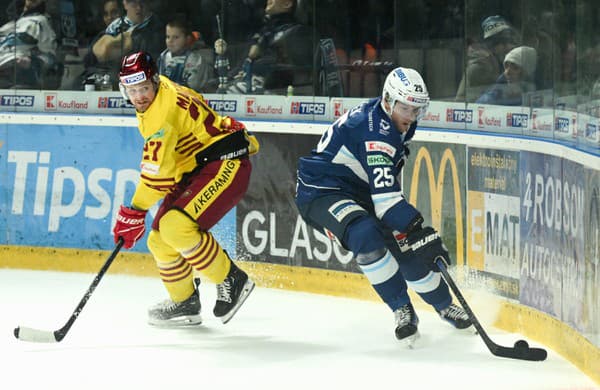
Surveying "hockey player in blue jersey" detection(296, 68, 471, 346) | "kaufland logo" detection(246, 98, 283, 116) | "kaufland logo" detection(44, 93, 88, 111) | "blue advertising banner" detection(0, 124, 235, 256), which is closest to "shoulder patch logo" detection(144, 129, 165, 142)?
"hockey player in blue jersey" detection(296, 68, 471, 346)

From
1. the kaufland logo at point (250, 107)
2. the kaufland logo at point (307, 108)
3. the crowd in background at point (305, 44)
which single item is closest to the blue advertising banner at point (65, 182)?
the crowd in background at point (305, 44)

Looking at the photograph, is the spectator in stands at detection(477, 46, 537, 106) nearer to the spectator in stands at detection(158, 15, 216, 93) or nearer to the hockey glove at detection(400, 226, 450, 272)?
the hockey glove at detection(400, 226, 450, 272)

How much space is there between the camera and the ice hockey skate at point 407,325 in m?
5.95

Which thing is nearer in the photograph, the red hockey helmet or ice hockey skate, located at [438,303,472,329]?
the red hockey helmet

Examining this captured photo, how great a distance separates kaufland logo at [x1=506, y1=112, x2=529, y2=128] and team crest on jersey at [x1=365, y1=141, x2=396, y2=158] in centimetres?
86

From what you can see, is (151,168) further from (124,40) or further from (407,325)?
(124,40)

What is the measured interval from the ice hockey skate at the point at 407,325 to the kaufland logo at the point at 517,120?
1.10m

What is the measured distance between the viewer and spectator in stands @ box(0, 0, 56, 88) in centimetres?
865

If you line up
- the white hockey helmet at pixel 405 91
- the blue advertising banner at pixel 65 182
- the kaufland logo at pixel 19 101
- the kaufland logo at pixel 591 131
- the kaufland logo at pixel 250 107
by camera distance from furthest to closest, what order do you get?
the kaufland logo at pixel 19 101, the blue advertising banner at pixel 65 182, the kaufland logo at pixel 250 107, the white hockey helmet at pixel 405 91, the kaufland logo at pixel 591 131

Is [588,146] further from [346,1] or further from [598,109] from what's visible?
[346,1]

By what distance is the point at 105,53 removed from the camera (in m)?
8.59

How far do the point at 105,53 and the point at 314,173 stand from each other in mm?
2851

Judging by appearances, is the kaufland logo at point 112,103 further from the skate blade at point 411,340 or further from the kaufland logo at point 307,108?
the skate blade at point 411,340

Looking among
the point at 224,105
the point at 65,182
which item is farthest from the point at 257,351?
the point at 65,182
